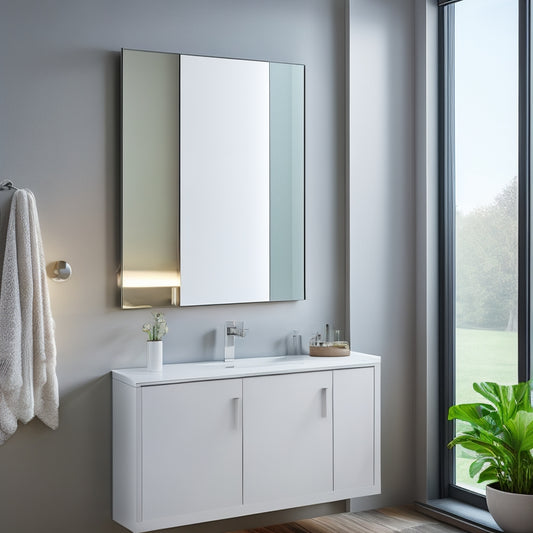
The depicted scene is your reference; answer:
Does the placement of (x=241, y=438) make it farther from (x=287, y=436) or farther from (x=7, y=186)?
(x=7, y=186)

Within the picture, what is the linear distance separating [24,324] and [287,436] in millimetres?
1158

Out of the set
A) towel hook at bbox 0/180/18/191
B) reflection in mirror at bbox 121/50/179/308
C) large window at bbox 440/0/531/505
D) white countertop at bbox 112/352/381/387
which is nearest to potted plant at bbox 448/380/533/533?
large window at bbox 440/0/531/505

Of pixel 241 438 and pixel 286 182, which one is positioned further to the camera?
pixel 286 182

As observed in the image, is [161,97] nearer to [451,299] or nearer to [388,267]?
[388,267]

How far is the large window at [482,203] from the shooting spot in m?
3.31

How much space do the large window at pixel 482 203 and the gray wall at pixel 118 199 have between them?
0.62ft

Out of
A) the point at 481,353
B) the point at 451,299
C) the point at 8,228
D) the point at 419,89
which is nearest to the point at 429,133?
the point at 419,89

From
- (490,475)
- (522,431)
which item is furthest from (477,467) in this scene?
(522,431)

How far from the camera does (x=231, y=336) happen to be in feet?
10.8

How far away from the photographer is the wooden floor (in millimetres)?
3412

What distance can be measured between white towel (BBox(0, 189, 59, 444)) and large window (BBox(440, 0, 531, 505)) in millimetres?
1885

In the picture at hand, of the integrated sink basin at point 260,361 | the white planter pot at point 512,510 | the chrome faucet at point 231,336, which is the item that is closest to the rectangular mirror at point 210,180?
the chrome faucet at point 231,336

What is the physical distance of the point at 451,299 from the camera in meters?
3.69

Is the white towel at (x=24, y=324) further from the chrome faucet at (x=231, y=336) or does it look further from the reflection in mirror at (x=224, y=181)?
the chrome faucet at (x=231, y=336)
